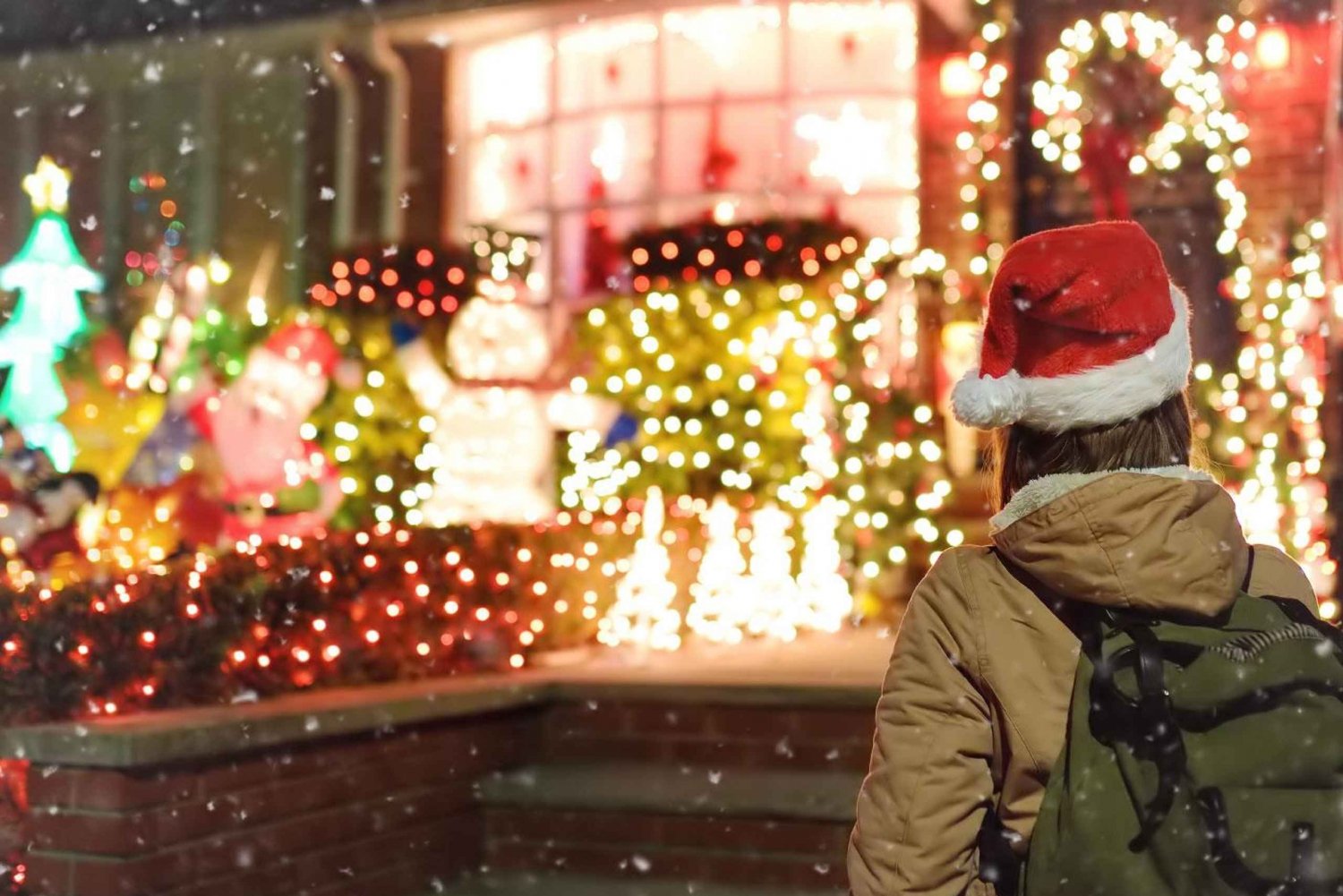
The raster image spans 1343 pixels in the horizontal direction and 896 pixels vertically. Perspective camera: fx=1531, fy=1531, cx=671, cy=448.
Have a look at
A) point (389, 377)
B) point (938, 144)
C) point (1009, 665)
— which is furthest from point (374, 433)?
point (1009, 665)

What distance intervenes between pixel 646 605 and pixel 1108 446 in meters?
5.92

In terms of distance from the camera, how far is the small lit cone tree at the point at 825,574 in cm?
846

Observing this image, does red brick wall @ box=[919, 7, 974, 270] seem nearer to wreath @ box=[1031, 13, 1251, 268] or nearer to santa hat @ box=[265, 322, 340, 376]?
wreath @ box=[1031, 13, 1251, 268]

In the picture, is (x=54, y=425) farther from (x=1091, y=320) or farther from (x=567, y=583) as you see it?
(x=1091, y=320)

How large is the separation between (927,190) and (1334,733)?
8336 millimetres

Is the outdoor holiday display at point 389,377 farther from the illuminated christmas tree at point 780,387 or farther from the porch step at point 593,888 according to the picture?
the porch step at point 593,888

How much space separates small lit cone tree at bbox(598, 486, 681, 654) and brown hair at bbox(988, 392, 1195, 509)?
5653 millimetres

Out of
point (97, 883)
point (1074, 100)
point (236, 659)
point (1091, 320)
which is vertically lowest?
point (97, 883)

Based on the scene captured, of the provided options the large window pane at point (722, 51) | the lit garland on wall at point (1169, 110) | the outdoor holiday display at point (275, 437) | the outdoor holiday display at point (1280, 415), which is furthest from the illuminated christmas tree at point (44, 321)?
the outdoor holiday display at point (1280, 415)

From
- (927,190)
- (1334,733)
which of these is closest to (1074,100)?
(927,190)

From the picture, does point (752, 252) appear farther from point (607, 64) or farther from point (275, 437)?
point (275, 437)

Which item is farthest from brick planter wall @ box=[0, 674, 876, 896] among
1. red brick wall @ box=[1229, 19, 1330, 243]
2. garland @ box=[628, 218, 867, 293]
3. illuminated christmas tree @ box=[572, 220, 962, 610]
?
red brick wall @ box=[1229, 19, 1330, 243]

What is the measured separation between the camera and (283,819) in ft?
14.8

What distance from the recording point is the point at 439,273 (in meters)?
10.5
